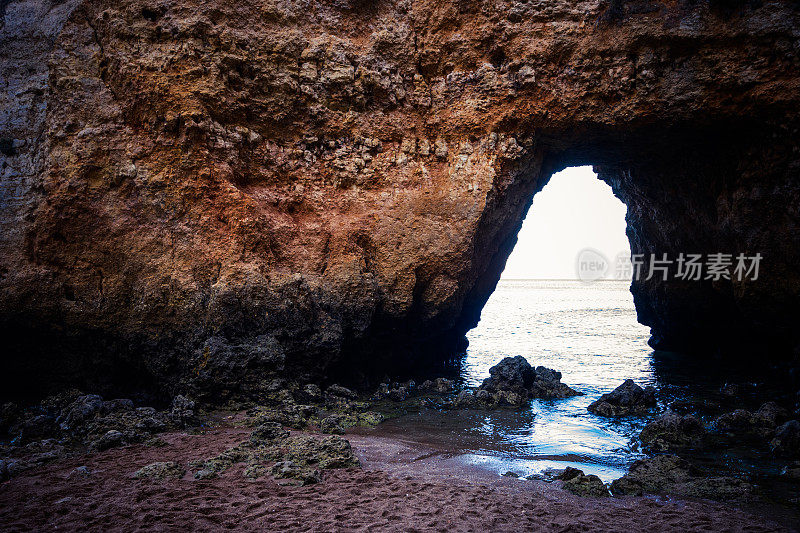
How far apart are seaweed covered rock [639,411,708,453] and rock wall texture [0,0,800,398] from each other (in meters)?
4.19

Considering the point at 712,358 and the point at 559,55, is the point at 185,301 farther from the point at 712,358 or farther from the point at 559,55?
the point at 712,358

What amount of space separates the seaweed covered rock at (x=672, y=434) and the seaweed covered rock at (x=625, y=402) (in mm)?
1138

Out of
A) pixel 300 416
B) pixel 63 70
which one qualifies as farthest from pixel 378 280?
pixel 63 70

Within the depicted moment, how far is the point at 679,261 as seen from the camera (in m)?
12.7

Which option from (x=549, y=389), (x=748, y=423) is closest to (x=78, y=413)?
(x=549, y=389)

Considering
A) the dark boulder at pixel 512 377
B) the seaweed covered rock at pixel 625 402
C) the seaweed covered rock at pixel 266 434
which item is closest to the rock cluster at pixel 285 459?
the seaweed covered rock at pixel 266 434

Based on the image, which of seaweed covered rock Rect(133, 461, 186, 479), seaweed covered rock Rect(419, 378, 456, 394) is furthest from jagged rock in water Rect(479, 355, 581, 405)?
seaweed covered rock Rect(133, 461, 186, 479)

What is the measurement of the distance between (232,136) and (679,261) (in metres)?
11.5

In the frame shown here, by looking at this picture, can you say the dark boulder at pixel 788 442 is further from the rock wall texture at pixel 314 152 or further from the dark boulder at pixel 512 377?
the rock wall texture at pixel 314 152

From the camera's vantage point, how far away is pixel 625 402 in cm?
838

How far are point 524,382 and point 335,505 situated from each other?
6.57 metres

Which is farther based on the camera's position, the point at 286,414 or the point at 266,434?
the point at 286,414

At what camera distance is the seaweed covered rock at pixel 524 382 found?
365 inches

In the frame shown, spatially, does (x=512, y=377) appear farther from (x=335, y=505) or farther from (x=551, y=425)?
(x=335, y=505)
